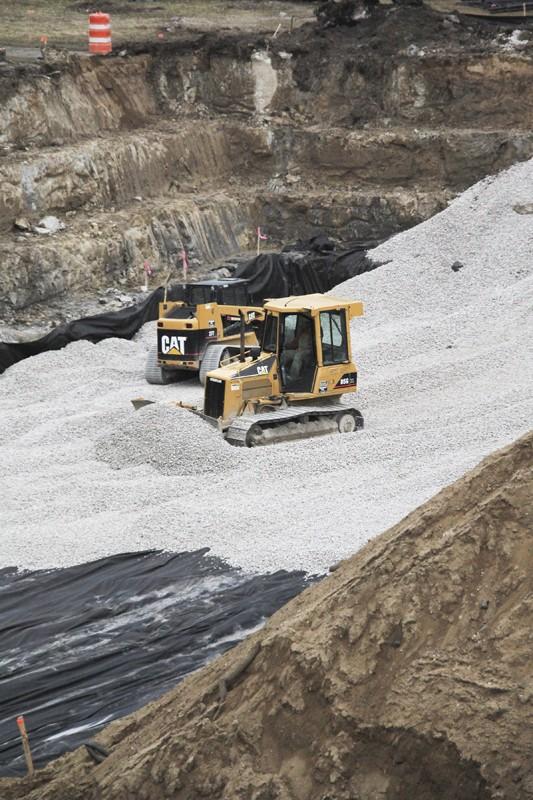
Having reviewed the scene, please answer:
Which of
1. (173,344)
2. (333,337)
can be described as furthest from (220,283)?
(333,337)

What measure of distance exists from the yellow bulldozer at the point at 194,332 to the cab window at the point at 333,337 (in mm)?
3059

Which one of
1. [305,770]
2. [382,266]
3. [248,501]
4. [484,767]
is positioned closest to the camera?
[484,767]

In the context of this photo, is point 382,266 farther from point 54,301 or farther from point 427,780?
point 427,780

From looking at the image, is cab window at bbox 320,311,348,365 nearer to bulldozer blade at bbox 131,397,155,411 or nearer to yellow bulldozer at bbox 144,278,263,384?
bulldozer blade at bbox 131,397,155,411

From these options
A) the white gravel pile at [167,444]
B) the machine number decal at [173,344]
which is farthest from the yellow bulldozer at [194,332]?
the white gravel pile at [167,444]

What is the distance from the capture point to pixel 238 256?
93.0ft

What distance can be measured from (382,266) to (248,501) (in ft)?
35.6

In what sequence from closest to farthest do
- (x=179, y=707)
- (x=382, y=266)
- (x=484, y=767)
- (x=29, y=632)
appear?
(x=484, y=767) < (x=179, y=707) < (x=29, y=632) < (x=382, y=266)

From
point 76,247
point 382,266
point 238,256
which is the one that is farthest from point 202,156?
point 382,266

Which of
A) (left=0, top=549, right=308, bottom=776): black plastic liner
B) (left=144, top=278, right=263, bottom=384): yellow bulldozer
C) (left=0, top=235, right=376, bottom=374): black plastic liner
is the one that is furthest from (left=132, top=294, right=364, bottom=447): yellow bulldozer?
(left=0, top=235, right=376, bottom=374): black plastic liner

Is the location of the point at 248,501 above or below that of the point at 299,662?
below

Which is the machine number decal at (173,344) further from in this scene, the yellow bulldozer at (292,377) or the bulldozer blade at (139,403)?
the yellow bulldozer at (292,377)

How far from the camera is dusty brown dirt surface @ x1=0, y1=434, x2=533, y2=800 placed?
6277 millimetres

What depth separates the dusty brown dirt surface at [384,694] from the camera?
6.28m
